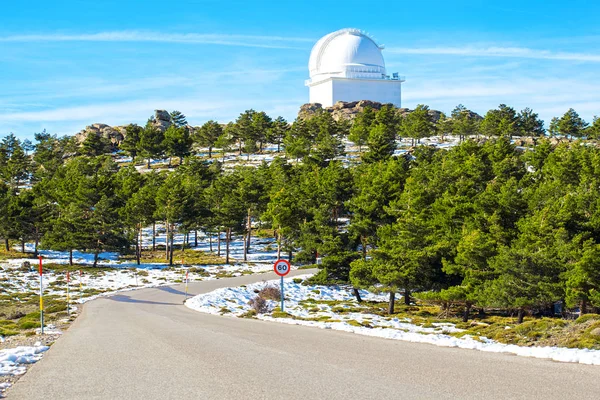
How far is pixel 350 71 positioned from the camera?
12300 cm

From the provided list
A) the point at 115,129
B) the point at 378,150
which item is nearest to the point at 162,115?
the point at 115,129

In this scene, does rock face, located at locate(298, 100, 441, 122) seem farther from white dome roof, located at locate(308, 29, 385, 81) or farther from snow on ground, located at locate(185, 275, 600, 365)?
snow on ground, located at locate(185, 275, 600, 365)

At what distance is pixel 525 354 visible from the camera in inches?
422

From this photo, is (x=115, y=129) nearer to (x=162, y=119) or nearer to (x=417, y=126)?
(x=162, y=119)

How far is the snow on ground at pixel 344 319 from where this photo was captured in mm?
10842

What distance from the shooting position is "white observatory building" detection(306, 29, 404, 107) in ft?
401

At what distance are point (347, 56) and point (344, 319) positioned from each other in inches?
4082

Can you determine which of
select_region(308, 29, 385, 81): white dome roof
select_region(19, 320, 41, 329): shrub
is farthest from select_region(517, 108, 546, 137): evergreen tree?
select_region(19, 320, 41, 329): shrub

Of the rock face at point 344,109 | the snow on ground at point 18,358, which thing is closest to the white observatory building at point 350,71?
the rock face at point 344,109

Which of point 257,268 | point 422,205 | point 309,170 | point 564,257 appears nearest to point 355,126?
point 309,170

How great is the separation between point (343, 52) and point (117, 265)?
80.6 m

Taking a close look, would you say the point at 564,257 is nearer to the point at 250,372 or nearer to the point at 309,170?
the point at 250,372

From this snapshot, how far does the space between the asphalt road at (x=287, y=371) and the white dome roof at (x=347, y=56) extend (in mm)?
113660

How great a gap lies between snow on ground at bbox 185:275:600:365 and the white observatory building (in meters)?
87.7
